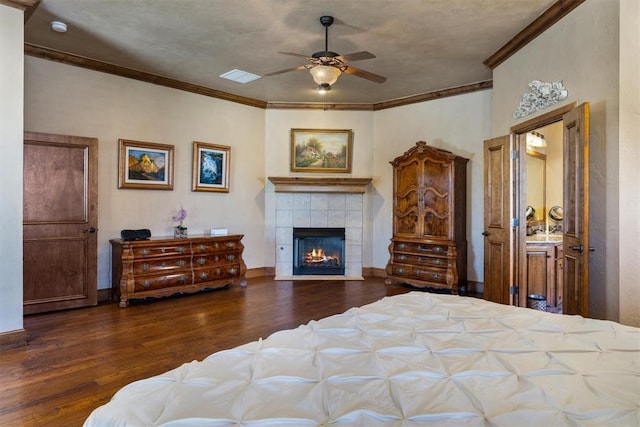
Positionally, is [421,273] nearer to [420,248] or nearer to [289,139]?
[420,248]

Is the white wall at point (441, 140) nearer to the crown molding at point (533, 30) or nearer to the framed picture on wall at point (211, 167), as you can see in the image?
the crown molding at point (533, 30)

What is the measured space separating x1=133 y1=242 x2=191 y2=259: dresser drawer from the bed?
3.59 meters

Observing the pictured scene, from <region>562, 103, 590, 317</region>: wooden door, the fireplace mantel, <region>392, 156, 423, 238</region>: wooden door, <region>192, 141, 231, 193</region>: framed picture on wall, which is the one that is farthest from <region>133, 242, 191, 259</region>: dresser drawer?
<region>562, 103, 590, 317</region>: wooden door

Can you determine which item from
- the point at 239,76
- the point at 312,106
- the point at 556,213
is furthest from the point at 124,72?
the point at 556,213

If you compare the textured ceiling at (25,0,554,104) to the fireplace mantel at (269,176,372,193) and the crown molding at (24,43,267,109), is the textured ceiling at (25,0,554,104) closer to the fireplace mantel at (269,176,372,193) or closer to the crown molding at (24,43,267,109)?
the crown molding at (24,43,267,109)

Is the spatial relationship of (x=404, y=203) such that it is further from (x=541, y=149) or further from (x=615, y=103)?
(x=615, y=103)

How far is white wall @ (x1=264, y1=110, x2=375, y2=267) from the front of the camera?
6.53m

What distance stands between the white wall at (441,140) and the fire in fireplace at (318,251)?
0.67m

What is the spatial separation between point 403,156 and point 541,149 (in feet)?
7.06

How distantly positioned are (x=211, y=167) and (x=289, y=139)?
1463 millimetres

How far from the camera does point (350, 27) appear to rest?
3781 millimetres

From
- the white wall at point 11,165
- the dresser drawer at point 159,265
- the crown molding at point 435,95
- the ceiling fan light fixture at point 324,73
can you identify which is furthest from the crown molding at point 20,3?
the crown molding at point 435,95

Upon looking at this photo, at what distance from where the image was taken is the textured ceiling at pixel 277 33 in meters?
3.42

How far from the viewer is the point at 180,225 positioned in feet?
17.6
